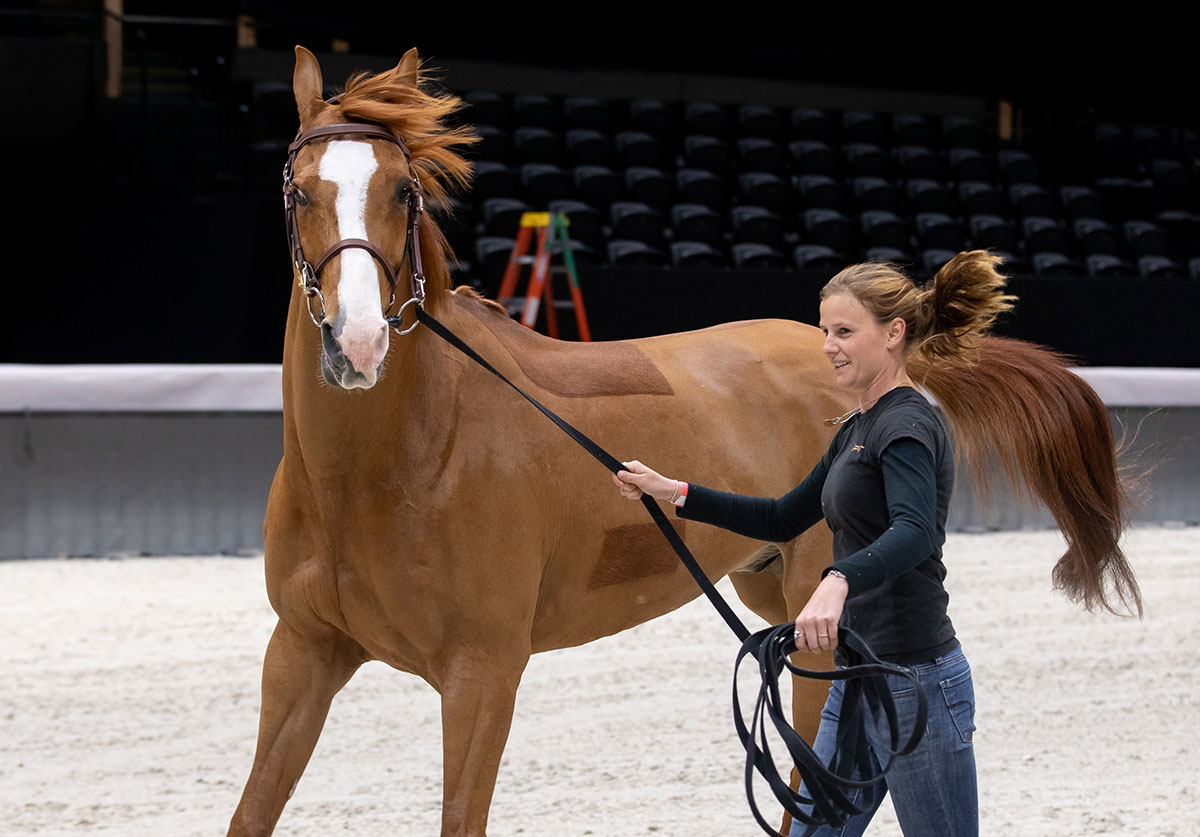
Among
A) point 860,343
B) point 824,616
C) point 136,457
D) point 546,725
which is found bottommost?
point 546,725

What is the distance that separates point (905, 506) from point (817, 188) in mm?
11406

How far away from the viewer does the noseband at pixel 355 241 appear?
8.41 feet

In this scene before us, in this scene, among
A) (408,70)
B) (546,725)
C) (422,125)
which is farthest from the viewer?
(546,725)

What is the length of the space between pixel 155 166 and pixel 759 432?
7.73 metres

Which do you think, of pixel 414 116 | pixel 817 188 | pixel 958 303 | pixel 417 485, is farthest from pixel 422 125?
pixel 817 188

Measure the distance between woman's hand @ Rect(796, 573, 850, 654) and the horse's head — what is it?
954mm

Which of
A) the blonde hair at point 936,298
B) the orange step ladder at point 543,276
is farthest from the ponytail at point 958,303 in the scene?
the orange step ladder at point 543,276

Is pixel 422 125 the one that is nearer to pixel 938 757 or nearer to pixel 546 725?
pixel 938 757

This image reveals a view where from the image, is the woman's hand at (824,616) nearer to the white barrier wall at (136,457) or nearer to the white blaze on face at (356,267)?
the white blaze on face at (356,267)

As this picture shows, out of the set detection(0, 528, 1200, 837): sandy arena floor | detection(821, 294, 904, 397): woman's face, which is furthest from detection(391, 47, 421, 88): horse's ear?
detection(0, 528, 1200, 837): sandy arena floor

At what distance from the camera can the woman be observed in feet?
7.50

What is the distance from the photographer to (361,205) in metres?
2.60

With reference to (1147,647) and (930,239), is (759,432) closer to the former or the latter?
(1147,647)

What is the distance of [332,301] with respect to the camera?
97.7 inches
